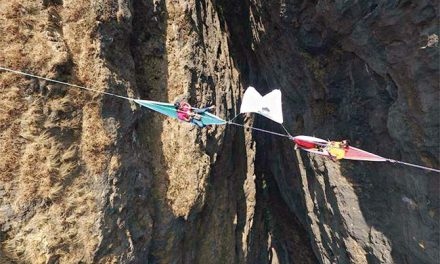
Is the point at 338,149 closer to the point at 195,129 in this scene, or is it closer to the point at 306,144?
the point at 306,144

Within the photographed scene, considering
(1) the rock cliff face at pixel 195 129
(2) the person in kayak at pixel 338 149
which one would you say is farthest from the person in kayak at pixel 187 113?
(2) the person in kayak at pixel 338 149

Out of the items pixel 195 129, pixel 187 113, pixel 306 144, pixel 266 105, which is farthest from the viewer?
pixel 195 129

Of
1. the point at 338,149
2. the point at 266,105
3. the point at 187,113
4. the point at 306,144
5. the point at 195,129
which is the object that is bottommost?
the point at 338,149

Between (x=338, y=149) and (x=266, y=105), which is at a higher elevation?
(x=266, y=105)

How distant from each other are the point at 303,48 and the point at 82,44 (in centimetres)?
729

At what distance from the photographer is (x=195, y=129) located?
1123cm

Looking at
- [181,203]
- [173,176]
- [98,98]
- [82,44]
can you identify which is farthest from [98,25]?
[181,203]

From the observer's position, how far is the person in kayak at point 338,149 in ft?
30.2

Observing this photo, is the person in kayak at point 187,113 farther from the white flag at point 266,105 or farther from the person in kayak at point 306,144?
the person in kayak at point 306,144

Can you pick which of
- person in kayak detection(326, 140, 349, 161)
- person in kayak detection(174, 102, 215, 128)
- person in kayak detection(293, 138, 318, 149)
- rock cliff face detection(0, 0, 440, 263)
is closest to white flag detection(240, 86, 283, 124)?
person in kayak detection(293, 138, 318, 149)

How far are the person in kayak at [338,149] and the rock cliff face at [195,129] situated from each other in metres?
1.45

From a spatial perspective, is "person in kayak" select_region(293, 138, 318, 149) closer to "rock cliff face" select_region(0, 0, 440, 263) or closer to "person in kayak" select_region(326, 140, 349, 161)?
"person in kayak" select_region(326, 140, 349, 161)

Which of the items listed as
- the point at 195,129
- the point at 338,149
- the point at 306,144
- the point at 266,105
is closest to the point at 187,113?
the point at 195,129

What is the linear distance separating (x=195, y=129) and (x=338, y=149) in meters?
4.73
